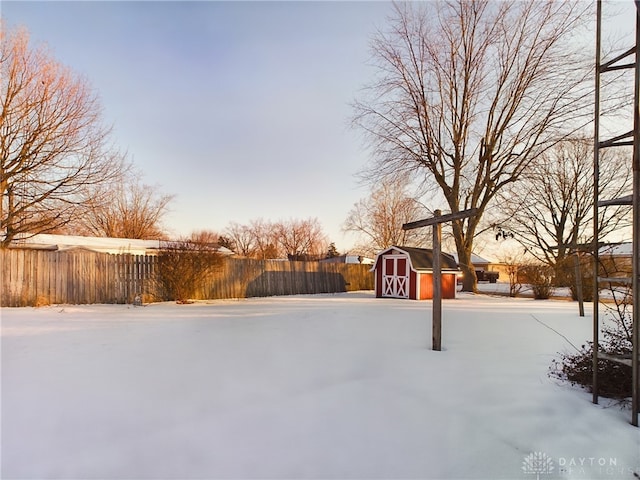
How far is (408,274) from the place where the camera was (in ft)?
49.1

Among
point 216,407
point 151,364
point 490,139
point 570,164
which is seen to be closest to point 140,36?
point 151,364

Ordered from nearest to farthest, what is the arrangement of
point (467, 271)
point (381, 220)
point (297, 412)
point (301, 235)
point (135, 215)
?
point (297, 412)
point (467, 271)
point (135, 215)
point (381, 220)
point (301, 235)

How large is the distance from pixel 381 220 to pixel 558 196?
12900mm

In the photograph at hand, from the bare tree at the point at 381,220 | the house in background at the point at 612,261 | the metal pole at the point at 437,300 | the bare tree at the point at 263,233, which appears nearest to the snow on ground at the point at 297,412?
the metal pole at the point at 437,300

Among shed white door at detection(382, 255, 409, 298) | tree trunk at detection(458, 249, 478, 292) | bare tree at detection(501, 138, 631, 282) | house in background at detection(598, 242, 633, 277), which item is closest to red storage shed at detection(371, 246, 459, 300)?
shed white door at detection(382, 255, 409, 298)

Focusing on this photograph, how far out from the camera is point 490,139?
1861 centimetres

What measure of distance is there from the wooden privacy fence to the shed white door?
503 cm

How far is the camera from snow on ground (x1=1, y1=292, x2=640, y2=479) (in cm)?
239

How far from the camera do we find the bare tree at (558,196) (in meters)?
19.0

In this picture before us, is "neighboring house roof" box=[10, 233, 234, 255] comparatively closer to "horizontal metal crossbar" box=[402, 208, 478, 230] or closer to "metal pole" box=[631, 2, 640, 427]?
"horizontal metal crossbar" box=[402, 208, 478, 230]

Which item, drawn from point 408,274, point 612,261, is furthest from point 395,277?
point 612,261

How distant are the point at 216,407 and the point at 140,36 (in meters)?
7.10

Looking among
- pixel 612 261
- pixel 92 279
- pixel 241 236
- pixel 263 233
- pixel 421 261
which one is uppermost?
pixel 263 233

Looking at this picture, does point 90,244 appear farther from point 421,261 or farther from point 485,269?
point 485,269
